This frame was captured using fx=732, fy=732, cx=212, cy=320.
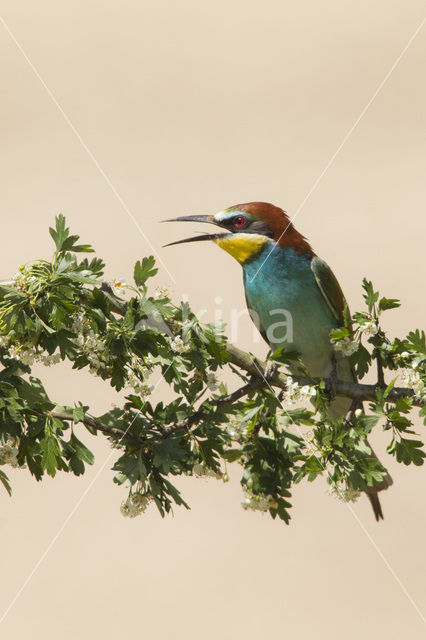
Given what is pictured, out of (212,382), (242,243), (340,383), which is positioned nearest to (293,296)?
(242,243)

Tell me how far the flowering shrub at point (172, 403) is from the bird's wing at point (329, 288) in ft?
2.05

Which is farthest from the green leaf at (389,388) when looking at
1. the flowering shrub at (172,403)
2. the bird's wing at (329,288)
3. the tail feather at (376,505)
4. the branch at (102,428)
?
the bird's wing at (329,288)

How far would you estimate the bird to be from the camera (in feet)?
5.31

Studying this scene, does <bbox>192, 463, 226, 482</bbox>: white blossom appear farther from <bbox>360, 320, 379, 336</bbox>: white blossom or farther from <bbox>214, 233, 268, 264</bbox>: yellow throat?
<bbox>214, 233, 268, 264</bbox>: yellow throat

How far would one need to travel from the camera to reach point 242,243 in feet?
5.37

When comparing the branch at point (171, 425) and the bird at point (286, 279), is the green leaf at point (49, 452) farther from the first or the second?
the bird at point (286, 279)

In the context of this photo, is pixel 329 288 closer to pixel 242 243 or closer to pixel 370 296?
pixel 242 243

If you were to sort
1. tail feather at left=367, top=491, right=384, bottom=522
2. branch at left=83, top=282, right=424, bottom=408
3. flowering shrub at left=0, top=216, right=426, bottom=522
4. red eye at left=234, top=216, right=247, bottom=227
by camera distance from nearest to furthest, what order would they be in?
flowering shrub at left=0, top=216, right=426, bottom=522, branch at left=83, top=282, right=424, bottom=408, tail feather at left=367, top=491, right=384, bottom=522, red eye at left=234, top=216, right=247, bottom=227

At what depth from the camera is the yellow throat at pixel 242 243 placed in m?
1.63

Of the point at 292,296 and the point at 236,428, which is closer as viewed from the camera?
the point at 236,428

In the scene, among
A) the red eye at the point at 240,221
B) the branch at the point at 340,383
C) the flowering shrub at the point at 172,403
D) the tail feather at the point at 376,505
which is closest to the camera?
the flowering shrub at the point at 172,403

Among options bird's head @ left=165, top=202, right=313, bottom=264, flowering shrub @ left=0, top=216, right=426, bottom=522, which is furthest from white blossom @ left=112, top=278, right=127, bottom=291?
bird's head @ left=165, top=202, right=313, bottom=264

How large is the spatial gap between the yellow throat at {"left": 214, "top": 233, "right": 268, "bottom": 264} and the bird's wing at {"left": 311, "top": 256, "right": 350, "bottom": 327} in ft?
0.47

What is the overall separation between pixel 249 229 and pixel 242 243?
1.4 inches
